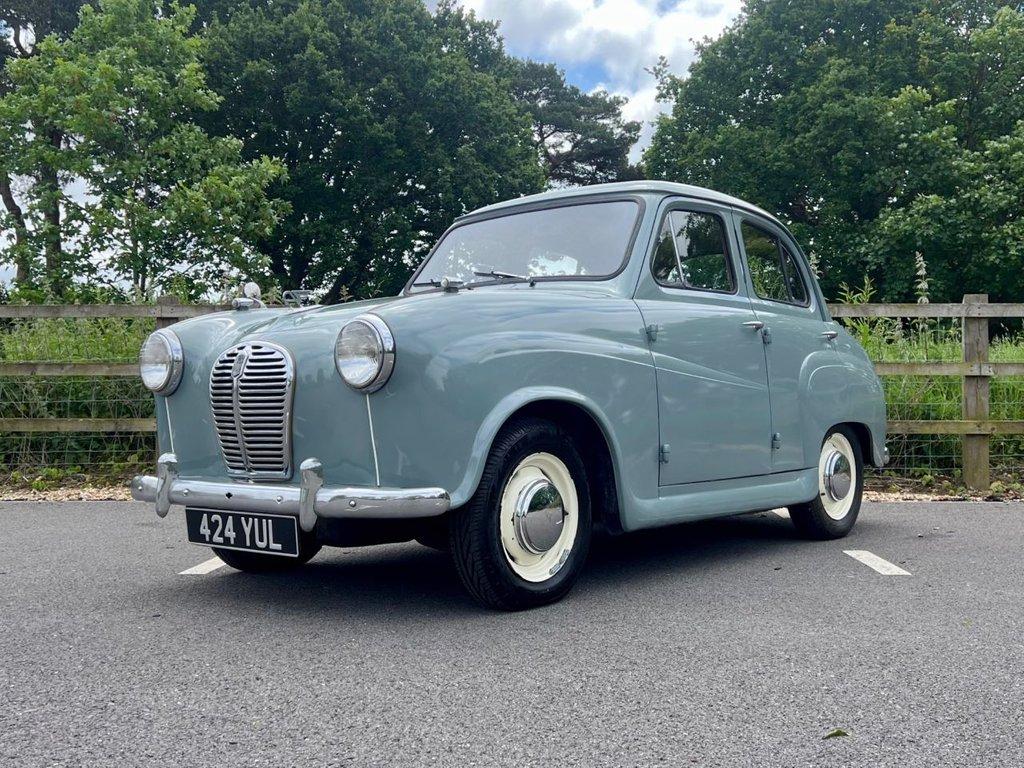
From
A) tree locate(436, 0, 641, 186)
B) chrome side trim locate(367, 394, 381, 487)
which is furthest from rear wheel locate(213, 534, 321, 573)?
tree locate(436, 0, 641, 186)

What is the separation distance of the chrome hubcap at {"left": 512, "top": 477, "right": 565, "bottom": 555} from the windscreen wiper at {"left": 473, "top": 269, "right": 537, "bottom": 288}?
0.98 metres

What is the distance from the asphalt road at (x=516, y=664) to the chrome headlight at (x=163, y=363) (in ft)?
2.90

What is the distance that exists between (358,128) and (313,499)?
22.8 m

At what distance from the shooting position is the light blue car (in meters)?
3.36

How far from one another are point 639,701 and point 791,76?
27.9 m

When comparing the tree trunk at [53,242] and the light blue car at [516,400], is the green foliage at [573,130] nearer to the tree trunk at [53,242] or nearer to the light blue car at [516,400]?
the tree trunk at [53,242]

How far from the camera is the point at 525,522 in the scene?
→ 3564mm

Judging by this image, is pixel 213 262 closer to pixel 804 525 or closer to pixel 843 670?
pixel 804 525

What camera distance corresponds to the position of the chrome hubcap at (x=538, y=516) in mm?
3561

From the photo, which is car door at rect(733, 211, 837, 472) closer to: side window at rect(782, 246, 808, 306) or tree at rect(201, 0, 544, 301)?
side window at rect(782, 246, 808, 306)

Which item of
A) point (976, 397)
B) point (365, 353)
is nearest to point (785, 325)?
point (365, 353)

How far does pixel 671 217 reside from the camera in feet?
15.1

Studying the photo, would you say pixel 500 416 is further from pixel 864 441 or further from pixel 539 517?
pixel 864 441

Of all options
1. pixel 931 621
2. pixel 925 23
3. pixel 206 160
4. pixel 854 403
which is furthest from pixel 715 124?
pixel 931 621
